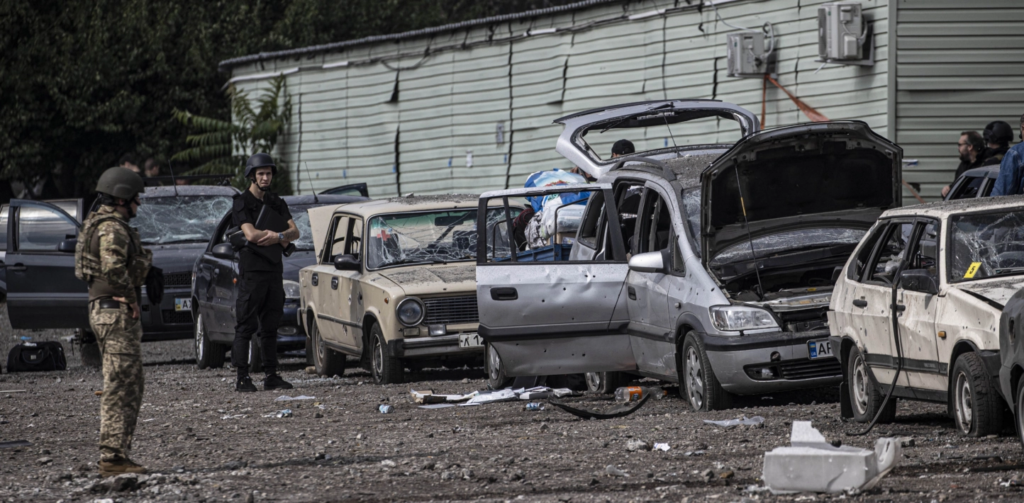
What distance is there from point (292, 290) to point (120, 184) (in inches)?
292

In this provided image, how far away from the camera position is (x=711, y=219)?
9.88m

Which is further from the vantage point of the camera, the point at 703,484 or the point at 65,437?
the point at 65,437

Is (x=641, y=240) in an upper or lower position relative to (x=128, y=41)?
lower

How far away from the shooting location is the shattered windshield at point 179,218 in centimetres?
1700

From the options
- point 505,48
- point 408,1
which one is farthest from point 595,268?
point 408,1

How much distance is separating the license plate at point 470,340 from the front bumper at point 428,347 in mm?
25

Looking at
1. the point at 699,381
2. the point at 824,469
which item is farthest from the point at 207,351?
the point at 824,469

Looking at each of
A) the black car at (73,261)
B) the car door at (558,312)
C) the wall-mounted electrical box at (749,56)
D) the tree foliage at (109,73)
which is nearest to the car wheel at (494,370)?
the car door at (558,312)

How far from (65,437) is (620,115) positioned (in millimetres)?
5229

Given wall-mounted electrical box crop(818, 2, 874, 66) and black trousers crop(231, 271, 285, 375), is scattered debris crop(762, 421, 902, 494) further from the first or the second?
wall-mounted electrical box crop(818, 2, 874, 66)

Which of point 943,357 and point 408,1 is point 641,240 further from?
point 408,1

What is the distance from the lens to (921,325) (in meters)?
7.89

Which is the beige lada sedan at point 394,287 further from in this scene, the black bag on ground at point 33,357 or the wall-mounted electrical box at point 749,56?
the wall-mounted electrical box at point 749,56

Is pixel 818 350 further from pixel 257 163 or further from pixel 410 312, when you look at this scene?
pixel 257 163
